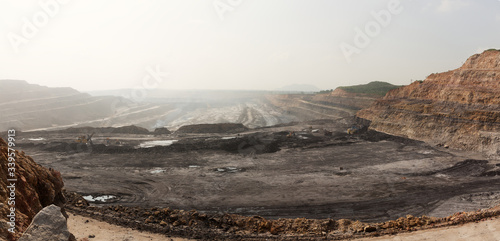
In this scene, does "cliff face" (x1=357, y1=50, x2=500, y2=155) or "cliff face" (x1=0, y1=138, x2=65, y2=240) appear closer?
"cliff face" (x1=0, y1=138, x2=65, y2=240)

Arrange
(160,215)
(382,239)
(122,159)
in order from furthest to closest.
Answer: (122,159) < (160,215) < (382,239)

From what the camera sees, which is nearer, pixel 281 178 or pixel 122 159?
pixel 281 178

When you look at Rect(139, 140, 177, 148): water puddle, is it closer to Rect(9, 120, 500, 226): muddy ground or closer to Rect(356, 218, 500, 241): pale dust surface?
Rect(9, 120, 500, 226): muddy ground

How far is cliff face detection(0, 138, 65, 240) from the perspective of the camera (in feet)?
22.4

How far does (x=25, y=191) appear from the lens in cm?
879

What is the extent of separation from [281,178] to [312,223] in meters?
9.14

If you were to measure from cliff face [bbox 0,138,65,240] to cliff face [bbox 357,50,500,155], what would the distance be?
109 feet

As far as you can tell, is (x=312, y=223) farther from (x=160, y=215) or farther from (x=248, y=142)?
(x=248, y=142)

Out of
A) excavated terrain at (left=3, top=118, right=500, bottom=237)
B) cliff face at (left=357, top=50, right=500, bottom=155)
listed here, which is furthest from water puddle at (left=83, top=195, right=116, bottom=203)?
cliff face at (left=357, top=50, right=500, bottom=155)

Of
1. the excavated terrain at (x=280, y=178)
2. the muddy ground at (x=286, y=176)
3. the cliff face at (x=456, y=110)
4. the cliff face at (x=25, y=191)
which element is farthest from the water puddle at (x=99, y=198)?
the cliff face at (x=456, y=110)

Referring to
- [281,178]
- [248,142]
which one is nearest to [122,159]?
[248,142]

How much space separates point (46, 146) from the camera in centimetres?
2981

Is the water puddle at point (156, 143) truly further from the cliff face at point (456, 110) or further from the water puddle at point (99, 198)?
the cliff face at point (456, 110)

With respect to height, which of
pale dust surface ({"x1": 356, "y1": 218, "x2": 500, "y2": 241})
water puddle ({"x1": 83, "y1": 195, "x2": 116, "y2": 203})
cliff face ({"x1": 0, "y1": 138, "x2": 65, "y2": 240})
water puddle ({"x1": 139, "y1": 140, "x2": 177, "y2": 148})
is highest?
cliff face ({"x1": 0, "y1": 138, "x2": 65, "y2": 240})
